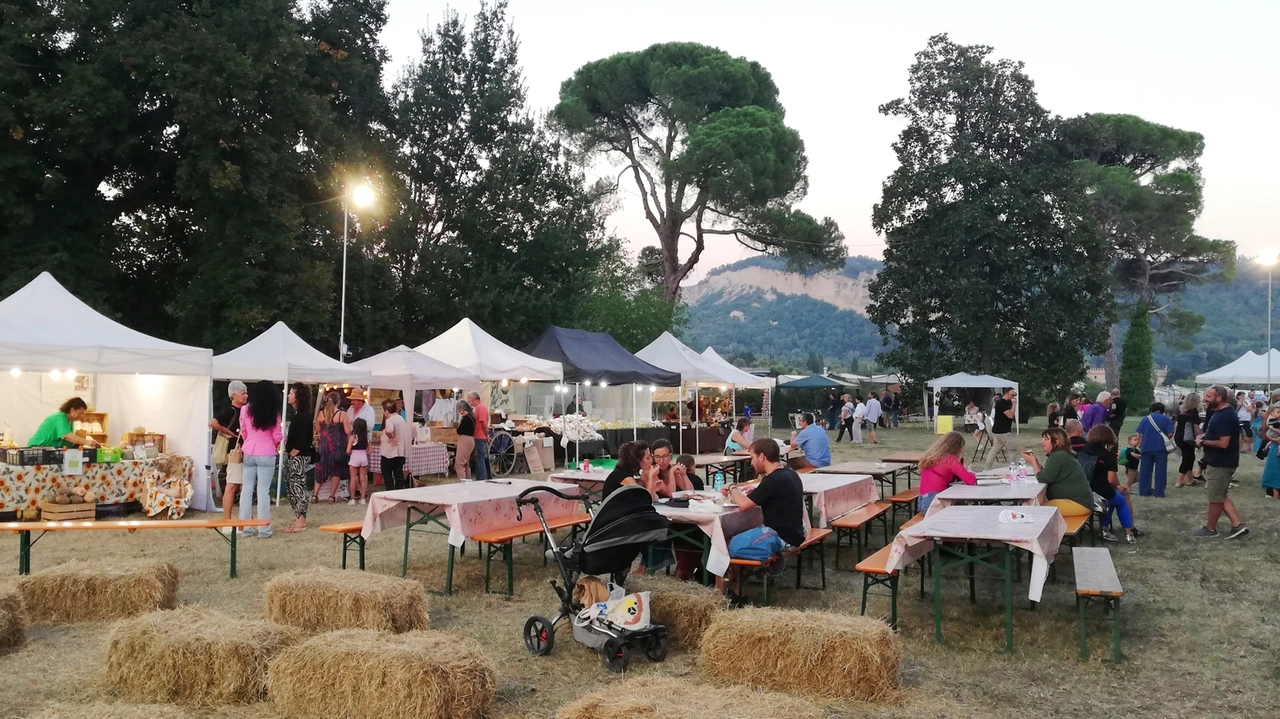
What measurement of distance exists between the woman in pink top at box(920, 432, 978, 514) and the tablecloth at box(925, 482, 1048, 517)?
0.10 meters

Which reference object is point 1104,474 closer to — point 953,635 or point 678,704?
point 953,635

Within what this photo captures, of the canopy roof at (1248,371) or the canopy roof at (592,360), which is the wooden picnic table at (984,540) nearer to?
the canopy roof at (592,360)

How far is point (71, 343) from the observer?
29.9 feet

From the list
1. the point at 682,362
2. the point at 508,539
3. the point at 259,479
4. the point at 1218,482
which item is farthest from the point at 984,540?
the point at 682,362

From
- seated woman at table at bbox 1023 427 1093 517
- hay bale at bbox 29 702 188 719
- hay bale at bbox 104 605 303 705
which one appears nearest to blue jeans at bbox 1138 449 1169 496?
seated woman at table at bbox 1023 427 1093 517

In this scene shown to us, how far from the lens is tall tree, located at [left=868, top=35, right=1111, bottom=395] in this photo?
2823cm

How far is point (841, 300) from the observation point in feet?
446

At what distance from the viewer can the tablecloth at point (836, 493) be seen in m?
7.02

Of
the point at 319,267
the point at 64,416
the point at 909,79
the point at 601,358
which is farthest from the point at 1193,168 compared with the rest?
the point at 64,416

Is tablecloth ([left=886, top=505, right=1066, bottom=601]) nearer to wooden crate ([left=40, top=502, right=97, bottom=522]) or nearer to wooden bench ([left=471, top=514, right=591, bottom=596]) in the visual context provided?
wooden bench ([left=471, top=514, right=591, bottom=596])

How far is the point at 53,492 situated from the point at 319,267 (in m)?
9.12

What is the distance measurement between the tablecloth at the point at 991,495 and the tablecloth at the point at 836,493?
2.70 ft

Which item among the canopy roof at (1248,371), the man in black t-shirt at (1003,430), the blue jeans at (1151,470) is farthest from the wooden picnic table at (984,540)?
the canopy roof at (1248,371)

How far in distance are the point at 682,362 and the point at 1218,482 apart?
11.2 metres
